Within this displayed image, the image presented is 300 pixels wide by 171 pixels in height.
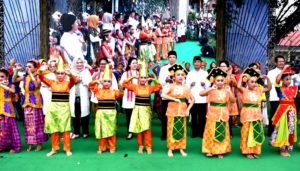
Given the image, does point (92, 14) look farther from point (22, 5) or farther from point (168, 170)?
point (168, 170)

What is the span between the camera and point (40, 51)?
9.12m

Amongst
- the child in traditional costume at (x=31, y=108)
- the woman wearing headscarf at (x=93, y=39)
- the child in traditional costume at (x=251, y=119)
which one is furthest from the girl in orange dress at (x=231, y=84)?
the woman wearing headscarf at (x=93, y=39)

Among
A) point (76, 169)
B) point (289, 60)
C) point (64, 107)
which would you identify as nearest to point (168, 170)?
point (76, 169)

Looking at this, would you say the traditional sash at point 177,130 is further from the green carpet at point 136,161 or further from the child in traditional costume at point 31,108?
the child in traditional costume at point 31,108

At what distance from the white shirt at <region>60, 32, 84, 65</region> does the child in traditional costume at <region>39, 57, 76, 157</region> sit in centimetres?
404

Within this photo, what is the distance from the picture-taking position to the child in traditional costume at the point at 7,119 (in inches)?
226

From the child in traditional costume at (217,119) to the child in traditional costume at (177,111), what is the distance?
1.10ft

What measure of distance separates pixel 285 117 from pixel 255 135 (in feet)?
1.96

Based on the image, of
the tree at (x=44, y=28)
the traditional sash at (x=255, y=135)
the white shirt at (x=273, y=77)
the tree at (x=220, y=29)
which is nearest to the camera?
the traditional sash at (x=255, y=135)

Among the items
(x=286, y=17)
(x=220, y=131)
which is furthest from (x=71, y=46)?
(x=286, y=17)

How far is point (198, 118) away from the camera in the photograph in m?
6.93

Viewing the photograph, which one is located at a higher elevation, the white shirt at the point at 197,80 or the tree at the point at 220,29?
the tree at the point at 220,29

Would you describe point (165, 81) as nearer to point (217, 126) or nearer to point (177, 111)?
point (177, 111)

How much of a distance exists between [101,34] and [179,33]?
2245mm
